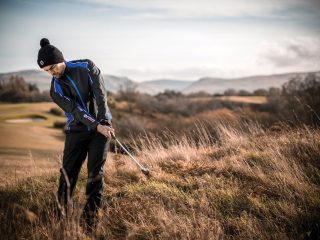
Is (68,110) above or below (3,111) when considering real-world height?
above

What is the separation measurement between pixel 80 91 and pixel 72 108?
24 cm

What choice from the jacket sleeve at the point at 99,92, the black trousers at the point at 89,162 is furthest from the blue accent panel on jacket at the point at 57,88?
the black trousers at the point at 89,162

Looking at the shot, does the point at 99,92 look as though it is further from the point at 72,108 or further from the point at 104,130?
the point at 104,130

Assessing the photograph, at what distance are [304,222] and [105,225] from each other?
238 cm

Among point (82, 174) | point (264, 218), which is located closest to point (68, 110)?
point (82, 174)

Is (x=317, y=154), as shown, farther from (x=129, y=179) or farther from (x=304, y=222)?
(x=129, y=179)

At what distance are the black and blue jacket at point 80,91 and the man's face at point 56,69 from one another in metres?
0.05

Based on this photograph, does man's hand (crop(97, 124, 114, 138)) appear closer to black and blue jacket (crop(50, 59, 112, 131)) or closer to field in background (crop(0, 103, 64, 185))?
black and blue jacket (crop(50, 59, 112, 131))

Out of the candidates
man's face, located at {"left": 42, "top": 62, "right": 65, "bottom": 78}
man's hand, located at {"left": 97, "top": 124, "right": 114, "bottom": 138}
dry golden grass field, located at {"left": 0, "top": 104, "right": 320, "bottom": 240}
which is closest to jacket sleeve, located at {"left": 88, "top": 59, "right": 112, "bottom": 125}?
man's hand, located at {"left": 97, "top": 124, "right": 114, "bottom": 138}

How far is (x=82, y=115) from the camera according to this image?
401cm

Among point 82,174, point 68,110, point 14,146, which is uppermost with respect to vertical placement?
point 68,110

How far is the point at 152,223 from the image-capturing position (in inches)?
160

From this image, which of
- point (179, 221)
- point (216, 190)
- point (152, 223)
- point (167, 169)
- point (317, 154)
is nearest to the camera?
point (179, 221)

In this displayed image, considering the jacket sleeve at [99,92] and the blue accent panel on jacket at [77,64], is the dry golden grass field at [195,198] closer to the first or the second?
the jacket sleeve at [99,92]
